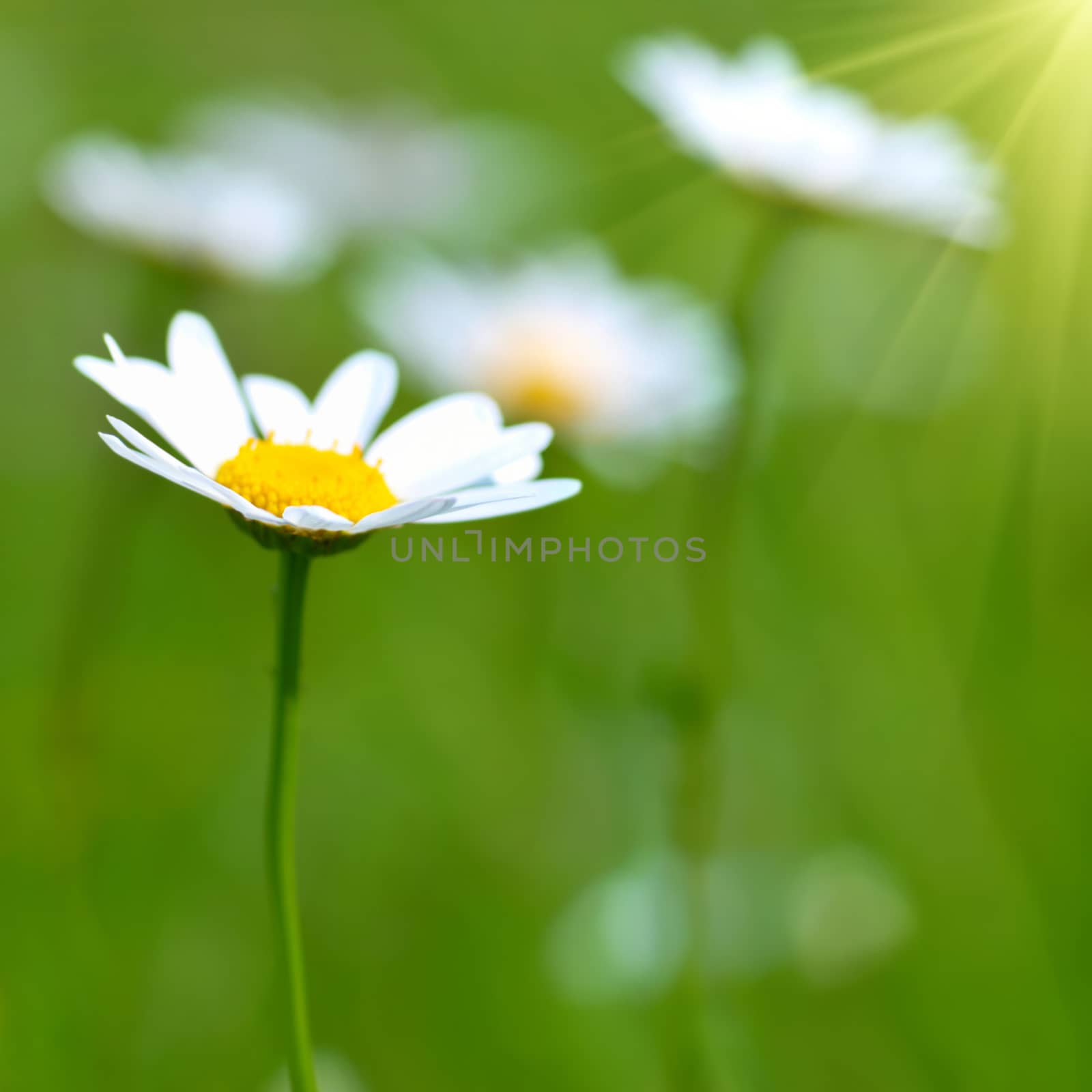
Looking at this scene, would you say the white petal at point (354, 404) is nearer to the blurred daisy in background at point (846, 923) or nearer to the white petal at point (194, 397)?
the white petal at point (194, 397)

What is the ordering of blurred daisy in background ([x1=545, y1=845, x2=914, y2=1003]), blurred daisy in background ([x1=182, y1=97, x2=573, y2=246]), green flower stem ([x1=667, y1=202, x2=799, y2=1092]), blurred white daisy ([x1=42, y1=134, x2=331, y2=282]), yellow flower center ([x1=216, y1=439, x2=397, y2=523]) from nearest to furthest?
1. yellow flower center ([x1=216, y1=439, x2=397, y2=523])
2. green flower stem ([x1=667, y1=202, x2=799, y2=1092])
3. blurred daisy in background ([x1=545, y1=845, x2=914, y2=1003])
4. blurred white daisy ([x1=42, y1=134, x2=331, y2=282])
5. blurred daisy in background ([x1=182, y1=97, x2=573, y2=246])

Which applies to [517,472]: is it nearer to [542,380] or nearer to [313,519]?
[313,519]

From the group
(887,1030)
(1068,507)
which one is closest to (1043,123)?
(1068,507)

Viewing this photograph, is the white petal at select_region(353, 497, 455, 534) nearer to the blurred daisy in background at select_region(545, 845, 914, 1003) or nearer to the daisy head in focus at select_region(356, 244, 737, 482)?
the blurred daisy in background at select_region(545, 845, 914, 1003)

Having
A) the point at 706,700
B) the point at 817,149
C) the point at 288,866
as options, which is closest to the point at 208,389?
the point at 288,866

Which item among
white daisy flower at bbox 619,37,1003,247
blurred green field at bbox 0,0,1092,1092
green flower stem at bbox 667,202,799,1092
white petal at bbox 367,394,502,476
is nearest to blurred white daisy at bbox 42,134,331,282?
blurred green field at bbox 0,0,1092,1092

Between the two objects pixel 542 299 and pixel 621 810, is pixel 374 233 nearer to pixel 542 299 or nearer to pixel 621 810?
pixel 542 299

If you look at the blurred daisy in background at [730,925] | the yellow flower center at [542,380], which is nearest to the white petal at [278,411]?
the blurred daisy in background at [730,925]

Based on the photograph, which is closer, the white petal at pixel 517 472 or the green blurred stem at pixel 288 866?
the green blurred stem at pixel 288 866
